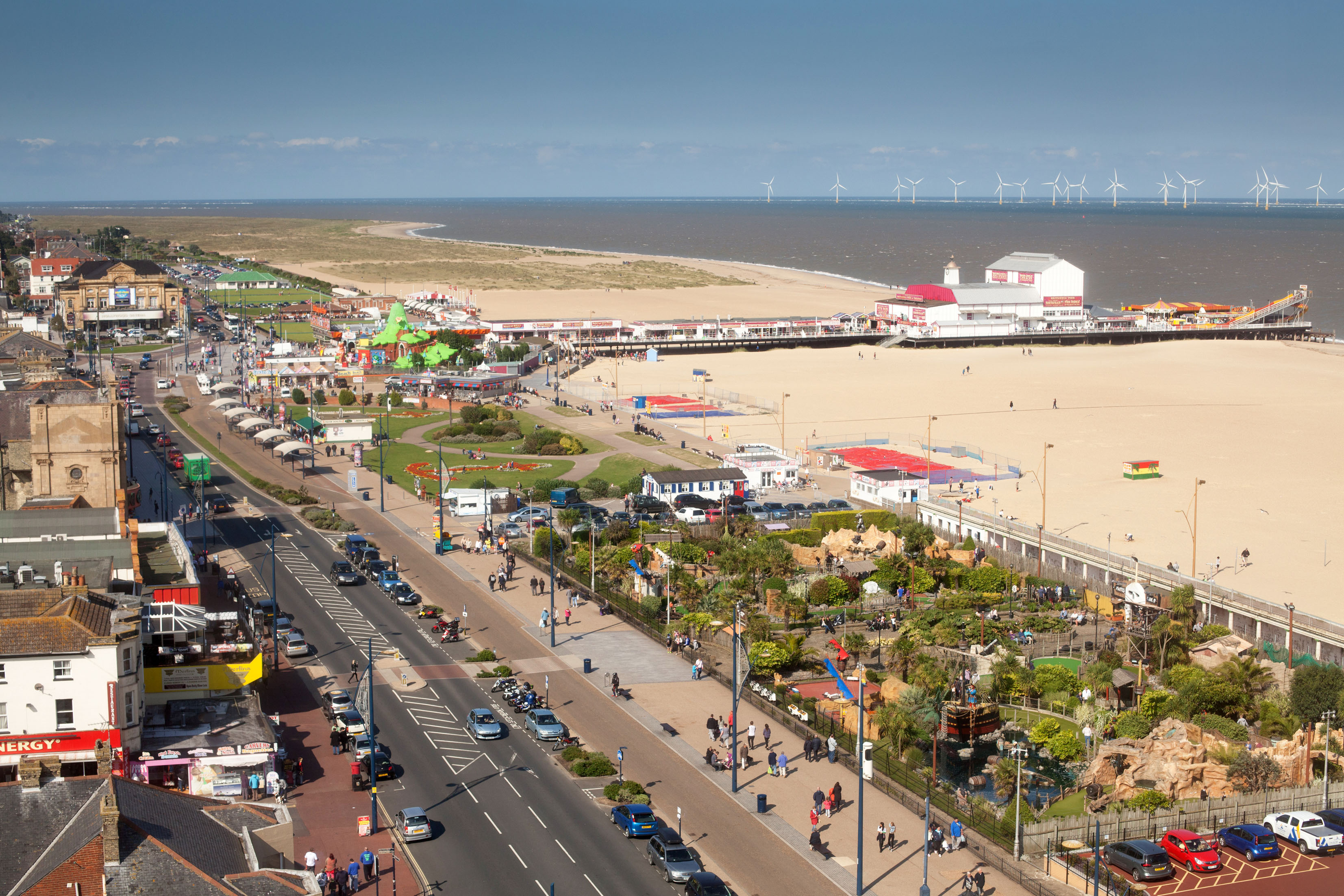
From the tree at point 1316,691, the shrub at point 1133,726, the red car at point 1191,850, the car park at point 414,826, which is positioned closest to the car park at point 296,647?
the car park at point 414,826

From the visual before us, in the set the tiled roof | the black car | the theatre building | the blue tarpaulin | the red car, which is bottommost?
the red car

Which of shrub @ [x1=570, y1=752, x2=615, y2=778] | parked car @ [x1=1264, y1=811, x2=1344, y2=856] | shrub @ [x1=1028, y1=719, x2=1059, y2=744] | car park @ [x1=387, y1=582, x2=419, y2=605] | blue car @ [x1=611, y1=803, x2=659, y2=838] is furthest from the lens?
car park @ [x1=387, y1=582, x2=419, y2=605]

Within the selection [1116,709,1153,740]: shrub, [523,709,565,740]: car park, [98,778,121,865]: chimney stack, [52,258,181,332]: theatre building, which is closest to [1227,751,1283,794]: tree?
[1116,709,1153,740]: shrub

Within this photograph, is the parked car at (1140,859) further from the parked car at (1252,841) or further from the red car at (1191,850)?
the parked car at (1252,841)

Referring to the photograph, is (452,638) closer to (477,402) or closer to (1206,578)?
(1206,578)

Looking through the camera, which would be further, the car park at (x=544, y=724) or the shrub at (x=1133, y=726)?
the car park at (x=544, y=724)

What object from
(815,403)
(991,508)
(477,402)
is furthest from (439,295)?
(991,508)

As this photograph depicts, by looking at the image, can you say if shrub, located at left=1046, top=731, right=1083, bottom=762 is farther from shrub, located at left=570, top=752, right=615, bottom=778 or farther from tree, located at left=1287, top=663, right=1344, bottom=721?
shrub, located at left=570, top=752, right=615, bottom=778
